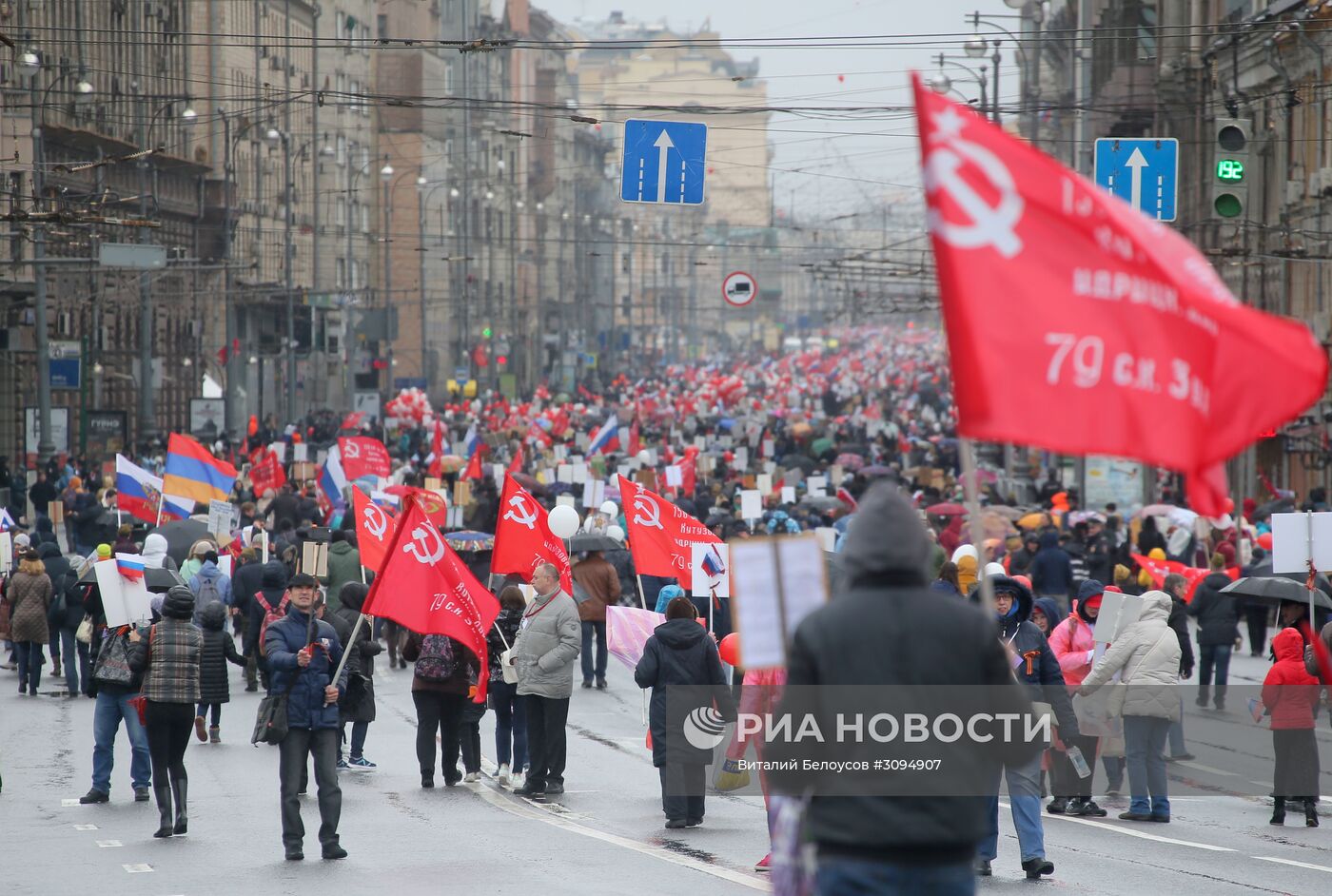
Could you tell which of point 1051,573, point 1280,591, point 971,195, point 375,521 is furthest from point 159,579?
point 971,195

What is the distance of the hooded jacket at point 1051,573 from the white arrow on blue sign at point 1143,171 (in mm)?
3944

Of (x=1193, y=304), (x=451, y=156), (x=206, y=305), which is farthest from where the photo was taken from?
(x=451, y=156)

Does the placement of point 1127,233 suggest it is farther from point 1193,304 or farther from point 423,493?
point 423,493

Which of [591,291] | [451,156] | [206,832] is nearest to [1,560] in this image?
[206,832]

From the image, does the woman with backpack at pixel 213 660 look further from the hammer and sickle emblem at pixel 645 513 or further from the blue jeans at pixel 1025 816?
the blue jeans at pixel 1025 816

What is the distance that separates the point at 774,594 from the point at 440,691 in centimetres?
801

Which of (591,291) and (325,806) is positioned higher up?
(591,291)

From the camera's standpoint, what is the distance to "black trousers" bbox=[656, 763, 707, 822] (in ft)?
41.2

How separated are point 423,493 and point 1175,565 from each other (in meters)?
9.27

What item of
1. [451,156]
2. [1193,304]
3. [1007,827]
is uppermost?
[451,156]

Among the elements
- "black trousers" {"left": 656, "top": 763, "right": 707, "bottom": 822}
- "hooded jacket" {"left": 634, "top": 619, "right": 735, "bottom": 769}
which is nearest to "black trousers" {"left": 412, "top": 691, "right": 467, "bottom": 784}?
"hooded jacket" {"left": 634, "top": 619, "right": 735, "bottom": 769}

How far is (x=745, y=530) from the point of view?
78.2 feet

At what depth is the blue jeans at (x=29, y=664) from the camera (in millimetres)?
20219

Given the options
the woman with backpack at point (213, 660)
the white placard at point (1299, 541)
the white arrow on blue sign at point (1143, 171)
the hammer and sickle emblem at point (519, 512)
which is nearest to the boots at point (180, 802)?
the woman with backpack at point (213, 660)
